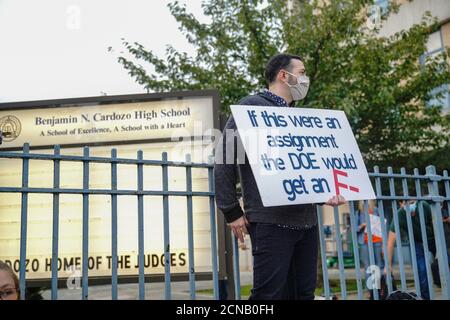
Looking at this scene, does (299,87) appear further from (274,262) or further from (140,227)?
(140,227)

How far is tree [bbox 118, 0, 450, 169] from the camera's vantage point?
9633 millimetres

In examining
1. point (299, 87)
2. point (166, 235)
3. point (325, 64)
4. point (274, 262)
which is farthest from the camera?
point (325, 64)

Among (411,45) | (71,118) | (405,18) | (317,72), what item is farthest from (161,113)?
(405,18)

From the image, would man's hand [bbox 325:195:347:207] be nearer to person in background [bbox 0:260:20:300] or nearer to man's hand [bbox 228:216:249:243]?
man's hand [bbox 228:216:249:243]

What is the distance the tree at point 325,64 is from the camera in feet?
31.6

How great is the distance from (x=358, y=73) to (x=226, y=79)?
2.80 m

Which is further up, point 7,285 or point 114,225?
point 114,225

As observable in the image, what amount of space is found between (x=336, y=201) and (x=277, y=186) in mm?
467

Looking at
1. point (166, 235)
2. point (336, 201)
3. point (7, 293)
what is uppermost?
point (336, 201)

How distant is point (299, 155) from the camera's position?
3.15 m

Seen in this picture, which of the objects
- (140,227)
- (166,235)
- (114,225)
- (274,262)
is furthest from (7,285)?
(274,262)

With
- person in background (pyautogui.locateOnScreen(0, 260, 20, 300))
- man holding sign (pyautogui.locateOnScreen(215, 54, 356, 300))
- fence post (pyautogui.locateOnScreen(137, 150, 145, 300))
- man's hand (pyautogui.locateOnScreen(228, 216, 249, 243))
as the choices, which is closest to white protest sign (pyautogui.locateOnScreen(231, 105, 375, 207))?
man holding sign (pyautogui.locateOnScreen(215, 54, 356, 300))

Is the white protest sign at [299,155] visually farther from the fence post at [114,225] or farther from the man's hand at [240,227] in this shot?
the fence post at [114,225]

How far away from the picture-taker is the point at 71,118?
5250 millimetres
